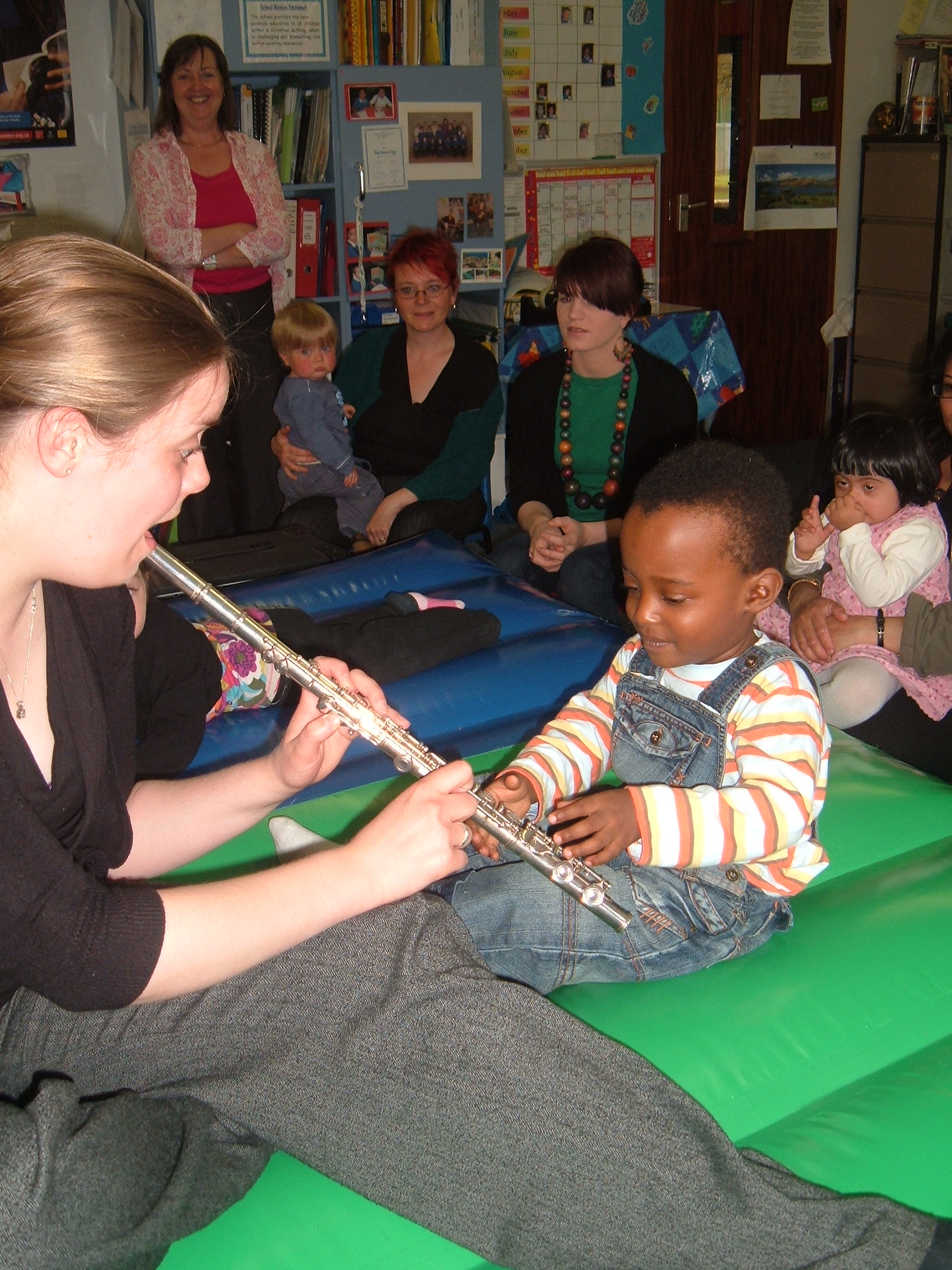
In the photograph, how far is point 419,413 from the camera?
3.13 meters

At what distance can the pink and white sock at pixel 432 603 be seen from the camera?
7.34 ft

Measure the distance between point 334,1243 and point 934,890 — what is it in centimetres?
86

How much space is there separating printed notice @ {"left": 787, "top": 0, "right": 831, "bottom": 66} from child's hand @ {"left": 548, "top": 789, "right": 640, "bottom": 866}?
4.48 meters

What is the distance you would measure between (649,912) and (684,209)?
4065 millimetres

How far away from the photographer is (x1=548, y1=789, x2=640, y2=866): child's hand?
1.17m

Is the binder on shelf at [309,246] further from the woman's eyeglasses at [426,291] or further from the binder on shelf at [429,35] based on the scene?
the woman's eyeglasses at [426,291]

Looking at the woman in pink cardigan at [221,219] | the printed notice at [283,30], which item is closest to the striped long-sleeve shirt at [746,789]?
the woman in pink cardigan at [221,219]

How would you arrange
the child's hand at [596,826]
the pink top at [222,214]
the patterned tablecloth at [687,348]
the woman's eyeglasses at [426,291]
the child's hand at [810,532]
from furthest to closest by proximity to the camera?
1. the patterned tablecloth at [687,348]
2. the pink top at [222,214]
3. the woman's eyeglasses at [426,291]
4. the child's hand at [810,532]
5. the child's hand at [596,826]

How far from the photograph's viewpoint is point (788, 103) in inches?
187

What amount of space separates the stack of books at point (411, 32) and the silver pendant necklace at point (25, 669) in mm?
2920

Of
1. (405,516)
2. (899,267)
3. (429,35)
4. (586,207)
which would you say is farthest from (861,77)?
(405,516)

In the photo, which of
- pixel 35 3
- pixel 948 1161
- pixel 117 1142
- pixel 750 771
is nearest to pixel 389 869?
pixel 117 1142

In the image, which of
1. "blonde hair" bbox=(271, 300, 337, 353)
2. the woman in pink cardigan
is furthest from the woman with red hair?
the woman in pink cardigan

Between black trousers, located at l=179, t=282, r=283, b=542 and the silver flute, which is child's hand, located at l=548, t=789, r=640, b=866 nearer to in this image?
the silver flute
